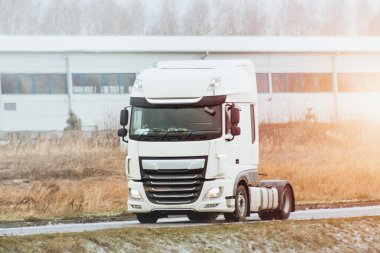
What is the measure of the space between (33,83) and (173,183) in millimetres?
40659

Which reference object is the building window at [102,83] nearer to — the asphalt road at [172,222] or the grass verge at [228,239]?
the asphalt road at [172,222]

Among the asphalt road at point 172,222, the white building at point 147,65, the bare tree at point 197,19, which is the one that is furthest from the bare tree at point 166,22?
the asphalt road at point 172,222

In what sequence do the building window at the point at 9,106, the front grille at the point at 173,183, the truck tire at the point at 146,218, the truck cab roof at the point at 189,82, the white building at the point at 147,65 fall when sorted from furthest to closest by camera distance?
the white building at the point at 147,65 < the building window at the point at 9,106 < the truck tire at the point at 146,218 < the truck cab roof at the point at 189,82 < the front grille at the point at 173,183

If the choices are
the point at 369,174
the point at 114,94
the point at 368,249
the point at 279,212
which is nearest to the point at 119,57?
the point at 114,94

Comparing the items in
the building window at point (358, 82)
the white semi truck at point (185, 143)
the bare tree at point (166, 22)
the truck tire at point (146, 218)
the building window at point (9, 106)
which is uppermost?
the bare tree at point (166, 22)

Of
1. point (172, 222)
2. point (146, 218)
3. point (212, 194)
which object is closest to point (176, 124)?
point (212, 194)

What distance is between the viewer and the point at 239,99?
79.3ft

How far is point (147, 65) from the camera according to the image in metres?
56.3

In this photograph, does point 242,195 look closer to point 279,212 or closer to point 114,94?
point 279,212

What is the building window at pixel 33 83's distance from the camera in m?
61.6

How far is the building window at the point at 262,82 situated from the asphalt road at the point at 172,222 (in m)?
35.6

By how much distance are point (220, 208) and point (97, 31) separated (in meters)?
116

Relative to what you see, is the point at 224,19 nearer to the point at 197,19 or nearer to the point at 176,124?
the point at 197,19

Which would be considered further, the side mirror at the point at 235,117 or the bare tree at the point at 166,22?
Result: the bare tree at the point at 166,22
